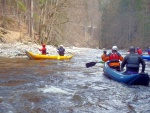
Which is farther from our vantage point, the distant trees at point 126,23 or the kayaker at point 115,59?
the distant trees at point 126,23

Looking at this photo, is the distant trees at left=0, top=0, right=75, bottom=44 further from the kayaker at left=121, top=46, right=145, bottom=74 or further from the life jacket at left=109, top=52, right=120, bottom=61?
the kayaker at left=121, top=46, right=145, bottom=74

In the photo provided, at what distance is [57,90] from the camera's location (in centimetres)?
776

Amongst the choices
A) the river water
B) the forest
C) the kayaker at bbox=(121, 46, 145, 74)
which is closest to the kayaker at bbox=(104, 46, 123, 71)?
the river water

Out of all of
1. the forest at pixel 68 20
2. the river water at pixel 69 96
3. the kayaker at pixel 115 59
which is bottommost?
the river water at pixel 69 96

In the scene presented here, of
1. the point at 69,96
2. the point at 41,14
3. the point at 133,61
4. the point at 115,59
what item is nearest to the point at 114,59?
the point at 115,59

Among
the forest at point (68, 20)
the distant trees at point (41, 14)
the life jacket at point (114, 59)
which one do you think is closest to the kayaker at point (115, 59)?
the life jacket at point (114, 59)

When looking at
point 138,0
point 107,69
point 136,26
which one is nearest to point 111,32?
point 136,26

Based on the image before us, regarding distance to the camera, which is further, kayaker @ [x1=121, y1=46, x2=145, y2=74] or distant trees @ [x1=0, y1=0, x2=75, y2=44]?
distant trees @ [x1=0, y1=0, x2=75, y2=44]

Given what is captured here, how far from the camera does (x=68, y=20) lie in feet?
96.1

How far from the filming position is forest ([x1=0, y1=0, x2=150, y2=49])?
1089 inches

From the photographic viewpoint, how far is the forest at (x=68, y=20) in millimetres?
27672

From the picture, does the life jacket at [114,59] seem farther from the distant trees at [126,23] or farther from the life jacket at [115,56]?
the distant trees at [126,23]

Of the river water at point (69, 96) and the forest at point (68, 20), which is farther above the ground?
the forest at point (68, 20)

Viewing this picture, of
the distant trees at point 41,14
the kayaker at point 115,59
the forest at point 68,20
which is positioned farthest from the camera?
the forest at point 68,20
